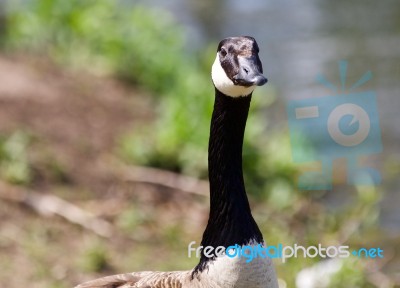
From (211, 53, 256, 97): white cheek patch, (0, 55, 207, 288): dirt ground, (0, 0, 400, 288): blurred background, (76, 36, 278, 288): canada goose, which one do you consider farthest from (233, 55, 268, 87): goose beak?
(0, 55, 207, 288): dirt ground

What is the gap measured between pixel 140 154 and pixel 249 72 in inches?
145

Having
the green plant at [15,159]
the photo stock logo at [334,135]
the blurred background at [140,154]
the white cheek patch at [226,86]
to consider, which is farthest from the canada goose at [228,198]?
the photo stock logo at [334,135]

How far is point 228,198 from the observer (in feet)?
13.0

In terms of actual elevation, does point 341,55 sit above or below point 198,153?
above

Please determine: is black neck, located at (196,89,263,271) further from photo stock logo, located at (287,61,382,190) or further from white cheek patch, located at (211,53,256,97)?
photo stock logo, located at (287,61,382,190)

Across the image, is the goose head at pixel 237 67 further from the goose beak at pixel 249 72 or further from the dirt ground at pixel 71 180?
the dirt ground at pixel 71 180

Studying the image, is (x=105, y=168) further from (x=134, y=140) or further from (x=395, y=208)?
(x=395, y=208)

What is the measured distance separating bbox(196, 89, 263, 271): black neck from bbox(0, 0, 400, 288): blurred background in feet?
5.21

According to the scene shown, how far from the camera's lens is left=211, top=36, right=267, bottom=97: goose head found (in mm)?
3525

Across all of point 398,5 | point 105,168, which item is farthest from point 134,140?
point 398,5

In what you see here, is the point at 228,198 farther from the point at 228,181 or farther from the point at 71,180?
the point at 71,180

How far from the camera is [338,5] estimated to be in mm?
12969

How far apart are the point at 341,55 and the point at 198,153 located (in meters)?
4.25

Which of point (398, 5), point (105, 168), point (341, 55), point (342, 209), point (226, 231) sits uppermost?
point (398, 5)
